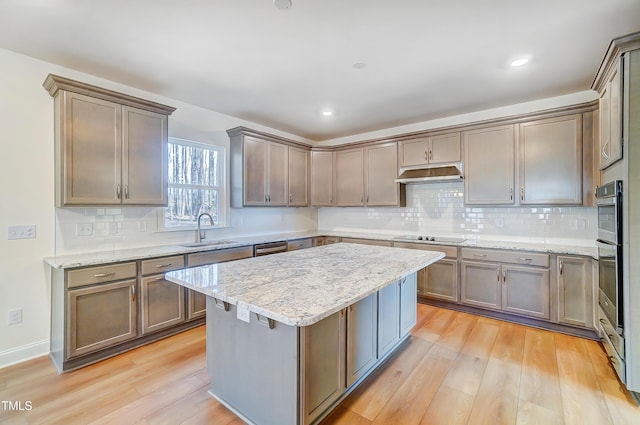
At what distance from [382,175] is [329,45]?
249 cm

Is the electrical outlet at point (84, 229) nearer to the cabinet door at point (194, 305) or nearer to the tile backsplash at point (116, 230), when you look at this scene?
the tile backsplash at point (116, 230)

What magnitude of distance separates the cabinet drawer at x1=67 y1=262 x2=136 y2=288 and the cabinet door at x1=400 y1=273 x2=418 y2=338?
2442 millimetres

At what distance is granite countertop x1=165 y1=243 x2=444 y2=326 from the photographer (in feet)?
4.26

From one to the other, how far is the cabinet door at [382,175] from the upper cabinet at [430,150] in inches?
6.2

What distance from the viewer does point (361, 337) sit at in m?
1.99

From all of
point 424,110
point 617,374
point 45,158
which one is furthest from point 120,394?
point 424,110

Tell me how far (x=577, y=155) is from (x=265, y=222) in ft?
13.2

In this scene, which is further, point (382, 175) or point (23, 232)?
point (382, 175)

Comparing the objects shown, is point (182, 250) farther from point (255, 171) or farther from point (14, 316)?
point (255, 171)

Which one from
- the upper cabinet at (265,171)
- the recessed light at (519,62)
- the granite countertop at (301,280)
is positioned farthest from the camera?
the upper cabinet at (265,171)

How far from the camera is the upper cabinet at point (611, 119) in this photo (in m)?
2.00

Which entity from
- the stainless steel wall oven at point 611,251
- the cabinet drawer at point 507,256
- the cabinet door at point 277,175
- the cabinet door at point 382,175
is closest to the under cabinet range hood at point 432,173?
the cabinet door at point 382,175

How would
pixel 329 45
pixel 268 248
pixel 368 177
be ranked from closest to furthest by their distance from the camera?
pixel 329 45, pixel 268 248, pixel 368 177

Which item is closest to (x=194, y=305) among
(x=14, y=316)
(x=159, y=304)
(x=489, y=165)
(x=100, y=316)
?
(x=159, y=304)
